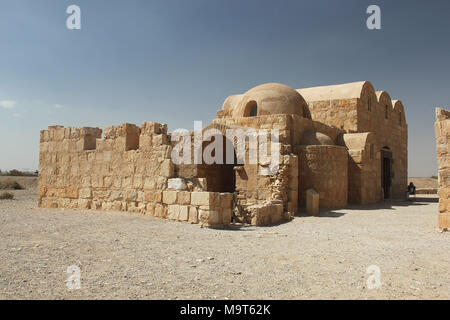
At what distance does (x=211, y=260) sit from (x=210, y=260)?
0.01 metres

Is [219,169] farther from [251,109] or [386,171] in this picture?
[386,171]

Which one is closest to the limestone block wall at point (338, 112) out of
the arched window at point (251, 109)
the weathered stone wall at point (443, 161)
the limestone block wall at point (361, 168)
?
the limestone block wall at point (361, 168)

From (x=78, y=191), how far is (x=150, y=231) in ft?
13.3

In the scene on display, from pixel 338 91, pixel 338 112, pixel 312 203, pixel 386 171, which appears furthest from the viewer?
pixel 386 171

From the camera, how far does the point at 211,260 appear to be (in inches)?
159

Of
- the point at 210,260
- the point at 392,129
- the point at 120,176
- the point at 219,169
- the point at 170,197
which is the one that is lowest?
the point at 210,260

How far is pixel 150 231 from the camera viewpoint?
18.5 ft

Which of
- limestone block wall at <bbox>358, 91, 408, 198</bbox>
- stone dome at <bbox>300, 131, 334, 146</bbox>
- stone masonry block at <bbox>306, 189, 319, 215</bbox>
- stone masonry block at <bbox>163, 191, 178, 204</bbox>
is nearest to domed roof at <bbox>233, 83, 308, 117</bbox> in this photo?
stone dome at <bbox>300, 131, 334, 146</bbox>

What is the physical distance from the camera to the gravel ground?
298 cm

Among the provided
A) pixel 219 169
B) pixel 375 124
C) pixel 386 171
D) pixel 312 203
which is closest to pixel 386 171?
pixel 386 171

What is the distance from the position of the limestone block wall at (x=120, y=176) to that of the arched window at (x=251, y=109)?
5189 millimetres

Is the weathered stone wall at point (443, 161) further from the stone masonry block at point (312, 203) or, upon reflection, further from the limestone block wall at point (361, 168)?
the limestone block wall at point (361, 168)
